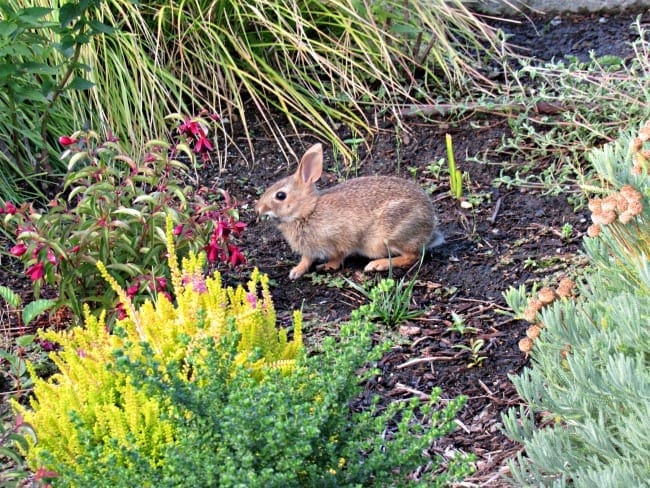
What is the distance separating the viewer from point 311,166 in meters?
5.38

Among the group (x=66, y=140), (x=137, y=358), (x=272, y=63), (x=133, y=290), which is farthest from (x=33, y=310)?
(x=272, y=63)

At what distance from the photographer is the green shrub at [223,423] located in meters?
2.63

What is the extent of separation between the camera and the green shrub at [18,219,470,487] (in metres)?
2.63

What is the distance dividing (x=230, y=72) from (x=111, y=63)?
78 centimetres

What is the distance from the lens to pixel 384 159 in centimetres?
623

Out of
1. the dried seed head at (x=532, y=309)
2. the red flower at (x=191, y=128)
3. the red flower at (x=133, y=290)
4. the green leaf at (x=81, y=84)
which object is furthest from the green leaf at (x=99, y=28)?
the dried seed head at (x=532, y=309)

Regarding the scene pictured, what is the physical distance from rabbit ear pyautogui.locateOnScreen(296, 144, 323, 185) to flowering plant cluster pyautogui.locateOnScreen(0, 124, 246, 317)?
85 cm

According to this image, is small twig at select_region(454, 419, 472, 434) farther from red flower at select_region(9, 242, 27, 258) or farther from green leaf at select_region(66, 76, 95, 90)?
green leaf at select_region(66, 76, 95, 90)

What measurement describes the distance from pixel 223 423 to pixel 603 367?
1.14 metres

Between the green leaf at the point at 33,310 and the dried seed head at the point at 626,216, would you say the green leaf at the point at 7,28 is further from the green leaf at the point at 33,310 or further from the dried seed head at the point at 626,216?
the dried seed head at the point at 626,216

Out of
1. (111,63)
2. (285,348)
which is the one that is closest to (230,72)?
(111,63)

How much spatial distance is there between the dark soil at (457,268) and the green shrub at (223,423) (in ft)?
2.83

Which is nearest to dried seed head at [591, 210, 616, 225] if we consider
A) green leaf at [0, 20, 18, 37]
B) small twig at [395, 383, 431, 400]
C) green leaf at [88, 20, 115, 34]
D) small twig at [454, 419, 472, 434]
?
small twig at [454, 419, 472, 434]

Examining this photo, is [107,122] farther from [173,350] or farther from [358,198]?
[173,350]
